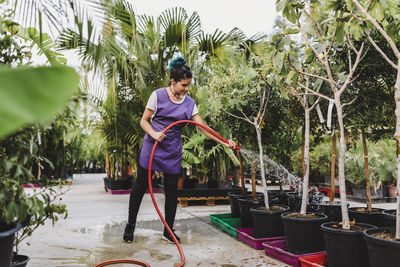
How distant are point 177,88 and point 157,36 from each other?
2.92 metres

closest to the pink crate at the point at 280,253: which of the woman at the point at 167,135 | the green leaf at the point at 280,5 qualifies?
the woman at the point at 167,135

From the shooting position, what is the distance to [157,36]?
219 inches

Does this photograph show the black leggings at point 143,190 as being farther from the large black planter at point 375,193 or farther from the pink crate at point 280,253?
the large black planter at point 375,193

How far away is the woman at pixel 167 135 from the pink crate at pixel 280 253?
846 mm

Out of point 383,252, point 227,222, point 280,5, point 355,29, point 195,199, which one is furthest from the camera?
point 195,199

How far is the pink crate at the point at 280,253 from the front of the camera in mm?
2375

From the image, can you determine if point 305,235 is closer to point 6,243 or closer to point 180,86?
point 180,86

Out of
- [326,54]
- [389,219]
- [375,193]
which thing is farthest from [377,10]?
[375,193]

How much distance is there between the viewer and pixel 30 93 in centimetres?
12

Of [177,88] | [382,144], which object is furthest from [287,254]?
[382,144]

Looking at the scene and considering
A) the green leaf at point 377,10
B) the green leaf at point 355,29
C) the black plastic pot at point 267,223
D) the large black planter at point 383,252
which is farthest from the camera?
the black plastic pot at point 267,223

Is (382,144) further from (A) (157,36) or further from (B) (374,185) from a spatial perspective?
(A) (157,36)

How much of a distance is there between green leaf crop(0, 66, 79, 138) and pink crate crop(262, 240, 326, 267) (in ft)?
8.23

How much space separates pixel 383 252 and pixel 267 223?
1222 mm
